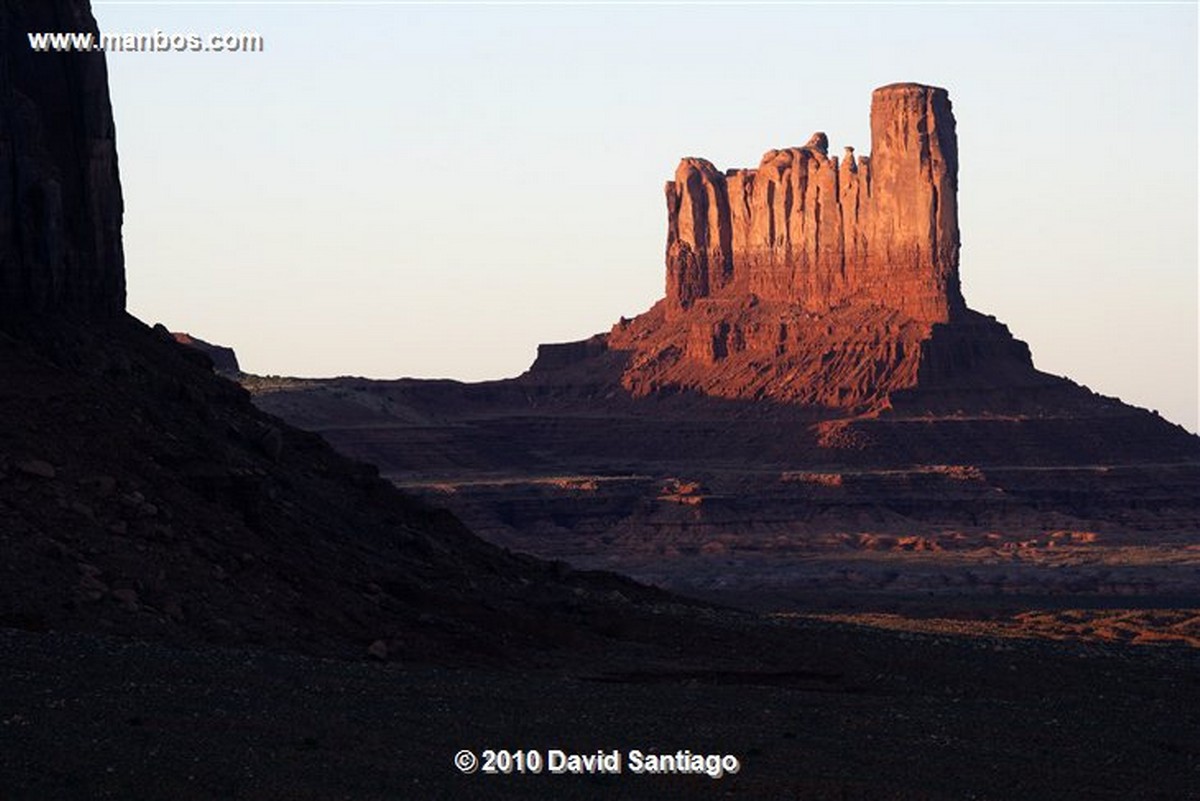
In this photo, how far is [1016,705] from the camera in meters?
50.8

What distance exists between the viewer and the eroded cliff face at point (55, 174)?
55.7m

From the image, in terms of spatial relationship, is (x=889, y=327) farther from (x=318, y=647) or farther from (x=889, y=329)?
(x=318, y=647)

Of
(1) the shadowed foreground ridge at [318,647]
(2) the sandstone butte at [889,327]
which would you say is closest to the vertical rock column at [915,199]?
(2) the sandstone butte at [889,327]

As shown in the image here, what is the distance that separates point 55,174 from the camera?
2247 inches

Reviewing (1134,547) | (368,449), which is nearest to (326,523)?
(1134,547)

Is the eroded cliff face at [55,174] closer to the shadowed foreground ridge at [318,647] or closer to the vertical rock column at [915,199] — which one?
the shadowed foreground ridge at [318,647]

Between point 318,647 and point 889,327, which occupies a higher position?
point 889,327

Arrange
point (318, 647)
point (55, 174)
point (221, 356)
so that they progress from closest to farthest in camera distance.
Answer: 1. point (318, 647)
2. point (55, 174)
3. point (221, 356)

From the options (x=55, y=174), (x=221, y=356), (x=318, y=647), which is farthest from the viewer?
(x=221, y=356)

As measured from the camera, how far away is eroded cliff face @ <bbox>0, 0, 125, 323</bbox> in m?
55.7

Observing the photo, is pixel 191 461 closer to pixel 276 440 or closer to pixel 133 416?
pixel 133 416

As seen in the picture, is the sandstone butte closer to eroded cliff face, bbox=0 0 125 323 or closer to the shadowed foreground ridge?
the shadowed foreground ridge

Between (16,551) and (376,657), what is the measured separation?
6375 mm

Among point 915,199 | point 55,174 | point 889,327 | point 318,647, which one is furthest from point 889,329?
point 318,647
